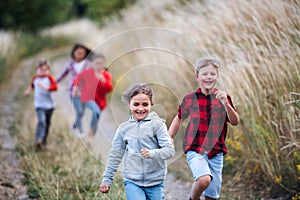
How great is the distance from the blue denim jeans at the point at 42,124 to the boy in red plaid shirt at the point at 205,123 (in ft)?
11.5

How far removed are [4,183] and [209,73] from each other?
9.31 ft

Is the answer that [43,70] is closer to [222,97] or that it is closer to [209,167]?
[209,167]

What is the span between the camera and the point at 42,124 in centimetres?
699

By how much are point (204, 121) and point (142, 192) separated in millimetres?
851

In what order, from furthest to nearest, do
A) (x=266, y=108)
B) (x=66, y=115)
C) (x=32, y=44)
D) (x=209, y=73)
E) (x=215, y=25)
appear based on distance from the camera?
1. (x=32, y=44)
2. (x=66, y=115)
3. (x=215, y=25)
4. (x=266, y=108)
5. (x=209, y=73)

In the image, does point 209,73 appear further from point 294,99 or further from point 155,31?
point 155,31

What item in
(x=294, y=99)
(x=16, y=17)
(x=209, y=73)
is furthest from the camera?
(x=16, y=17)

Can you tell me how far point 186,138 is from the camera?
13.3 feet

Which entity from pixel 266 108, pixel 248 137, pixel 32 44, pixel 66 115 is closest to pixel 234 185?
pixel 248 137

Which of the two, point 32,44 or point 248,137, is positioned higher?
point 32,44

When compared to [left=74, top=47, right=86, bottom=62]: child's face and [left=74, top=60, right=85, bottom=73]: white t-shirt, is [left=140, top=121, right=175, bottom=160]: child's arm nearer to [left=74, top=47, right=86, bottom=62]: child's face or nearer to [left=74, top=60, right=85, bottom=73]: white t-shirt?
[left=74, top=60, right=85, bottom=73]: white t-shirt

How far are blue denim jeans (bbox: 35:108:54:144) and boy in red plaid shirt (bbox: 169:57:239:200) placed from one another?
3.51 meters

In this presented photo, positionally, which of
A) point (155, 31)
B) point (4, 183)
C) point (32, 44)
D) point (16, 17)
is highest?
point (16, 17)

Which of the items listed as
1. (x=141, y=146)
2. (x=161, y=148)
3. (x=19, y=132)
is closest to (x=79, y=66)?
(x=19, y=132)
